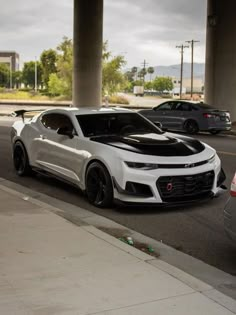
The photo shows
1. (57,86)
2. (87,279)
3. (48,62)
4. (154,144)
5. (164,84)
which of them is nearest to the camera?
(87,279)

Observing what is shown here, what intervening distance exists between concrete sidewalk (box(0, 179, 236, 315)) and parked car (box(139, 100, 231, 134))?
15746 millimetres

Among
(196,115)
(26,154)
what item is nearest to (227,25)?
(196,115)

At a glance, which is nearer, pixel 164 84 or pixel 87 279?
pixel 87 279

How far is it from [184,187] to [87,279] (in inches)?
128

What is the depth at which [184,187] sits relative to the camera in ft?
24.9

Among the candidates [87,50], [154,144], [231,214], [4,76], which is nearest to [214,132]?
[87,50]

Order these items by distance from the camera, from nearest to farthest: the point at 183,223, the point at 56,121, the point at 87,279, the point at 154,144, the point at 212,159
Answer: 1. the point at 87,279
2. the point at 183,223
3. the point at 154,144
4. the point at 212,159
5. the point at 56,121

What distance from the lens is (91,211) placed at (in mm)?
7766

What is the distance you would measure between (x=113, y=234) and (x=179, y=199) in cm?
145

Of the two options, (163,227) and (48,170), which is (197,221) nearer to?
(163,227)

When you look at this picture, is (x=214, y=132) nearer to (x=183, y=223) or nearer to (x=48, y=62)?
(x=183, y=223)

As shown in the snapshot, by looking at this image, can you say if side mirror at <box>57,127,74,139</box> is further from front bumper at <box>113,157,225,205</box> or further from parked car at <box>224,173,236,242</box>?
parked car at <box>224,173,236,242</box>

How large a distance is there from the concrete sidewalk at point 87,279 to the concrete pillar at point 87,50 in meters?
25.6

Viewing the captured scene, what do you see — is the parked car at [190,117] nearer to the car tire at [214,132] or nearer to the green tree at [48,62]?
the car tire at [214,132]
